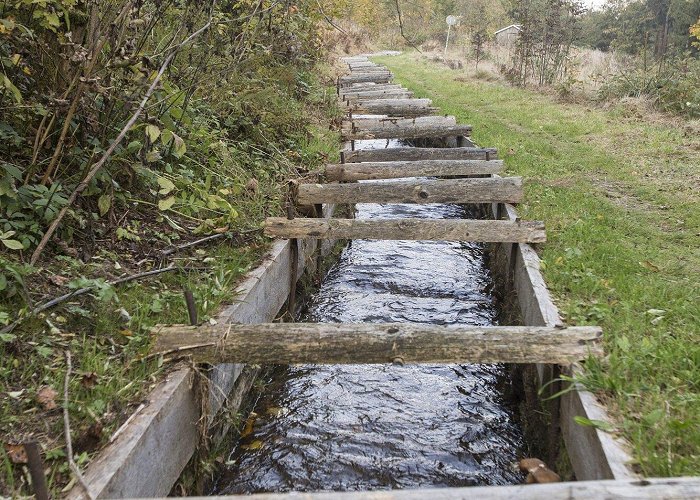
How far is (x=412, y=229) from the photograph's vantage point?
4.88 meters

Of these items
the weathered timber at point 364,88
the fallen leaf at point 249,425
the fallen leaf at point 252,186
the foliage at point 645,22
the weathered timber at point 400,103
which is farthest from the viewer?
Result: the foliage at point 645,22

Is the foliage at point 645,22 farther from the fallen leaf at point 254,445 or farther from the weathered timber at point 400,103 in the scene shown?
the fallen leaf at point 254,445

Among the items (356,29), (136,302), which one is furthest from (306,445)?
(356,29)

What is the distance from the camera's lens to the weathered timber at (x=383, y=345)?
2.93m

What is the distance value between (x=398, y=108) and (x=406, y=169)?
5546 millimetres

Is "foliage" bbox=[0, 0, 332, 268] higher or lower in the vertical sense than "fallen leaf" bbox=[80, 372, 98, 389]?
higher

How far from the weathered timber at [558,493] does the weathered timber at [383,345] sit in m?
1.04

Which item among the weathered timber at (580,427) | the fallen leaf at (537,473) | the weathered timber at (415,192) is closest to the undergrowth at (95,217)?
the weathered timber at (415,192)

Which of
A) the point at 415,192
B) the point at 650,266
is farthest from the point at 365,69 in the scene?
the point at 650,266

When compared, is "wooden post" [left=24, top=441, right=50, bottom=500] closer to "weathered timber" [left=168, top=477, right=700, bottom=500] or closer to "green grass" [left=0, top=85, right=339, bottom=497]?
"green grass" [left=0, top=85, right=339, bottom=497]

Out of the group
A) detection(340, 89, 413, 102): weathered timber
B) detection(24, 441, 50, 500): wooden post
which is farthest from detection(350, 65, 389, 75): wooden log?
detection(24, 441, 50, 500): wooden post

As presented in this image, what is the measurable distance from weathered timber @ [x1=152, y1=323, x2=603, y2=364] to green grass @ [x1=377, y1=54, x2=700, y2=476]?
0.22 meters

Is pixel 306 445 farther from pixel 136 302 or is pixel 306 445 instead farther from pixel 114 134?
pixel 114 134

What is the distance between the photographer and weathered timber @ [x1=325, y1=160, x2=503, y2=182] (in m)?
6.64
